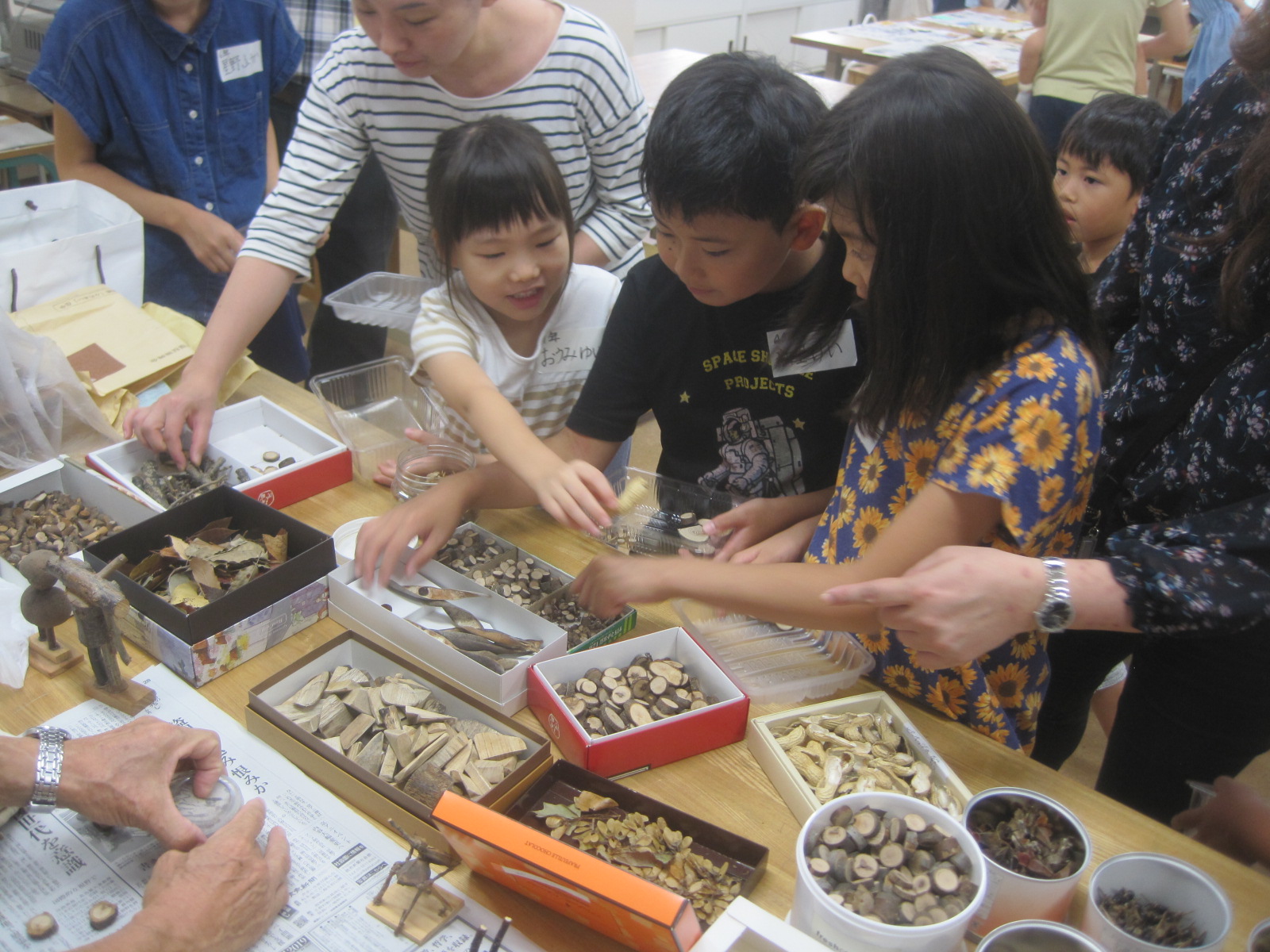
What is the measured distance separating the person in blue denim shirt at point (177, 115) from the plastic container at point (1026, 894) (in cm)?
187

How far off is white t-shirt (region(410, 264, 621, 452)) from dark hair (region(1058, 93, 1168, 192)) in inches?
58.1

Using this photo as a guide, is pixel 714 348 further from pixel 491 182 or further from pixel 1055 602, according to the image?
pixel 1055 602

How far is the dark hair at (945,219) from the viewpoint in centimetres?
93

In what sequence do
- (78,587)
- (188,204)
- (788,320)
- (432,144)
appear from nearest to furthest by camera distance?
(78,587) → (788,320) → (432,144) → (188,204)

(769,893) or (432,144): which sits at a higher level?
(432,144)

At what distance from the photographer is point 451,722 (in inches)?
40.8

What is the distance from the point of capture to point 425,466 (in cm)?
149

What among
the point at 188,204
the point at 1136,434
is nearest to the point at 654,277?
the point at 1136,434

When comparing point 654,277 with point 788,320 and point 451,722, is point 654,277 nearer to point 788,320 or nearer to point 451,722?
point 788,320

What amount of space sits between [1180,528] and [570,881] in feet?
2.33

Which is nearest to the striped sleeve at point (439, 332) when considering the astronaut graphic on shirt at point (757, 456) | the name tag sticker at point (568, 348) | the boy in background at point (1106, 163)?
the name tag sticker at point (568, 348)

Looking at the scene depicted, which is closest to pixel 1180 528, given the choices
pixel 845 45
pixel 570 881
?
pixel 570 881

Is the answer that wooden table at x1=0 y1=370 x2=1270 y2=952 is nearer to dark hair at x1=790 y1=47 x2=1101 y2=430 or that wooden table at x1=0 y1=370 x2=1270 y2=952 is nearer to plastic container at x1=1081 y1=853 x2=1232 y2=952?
plastic container at x1=1081 y1=853 x2=1232 y2=952

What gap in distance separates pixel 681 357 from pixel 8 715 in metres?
0.97
